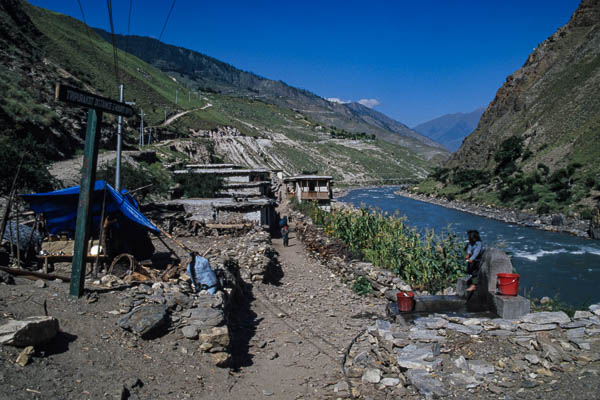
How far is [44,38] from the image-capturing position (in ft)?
203

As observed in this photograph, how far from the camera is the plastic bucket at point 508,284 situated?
270 inches

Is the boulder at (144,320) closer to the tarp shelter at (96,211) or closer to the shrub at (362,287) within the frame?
the tarp shelter at (96,211)

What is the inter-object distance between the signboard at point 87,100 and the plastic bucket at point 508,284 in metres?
7.48

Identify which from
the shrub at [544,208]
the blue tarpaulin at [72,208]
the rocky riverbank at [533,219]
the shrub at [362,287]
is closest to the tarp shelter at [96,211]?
the blue tarpaulin at [72,208]

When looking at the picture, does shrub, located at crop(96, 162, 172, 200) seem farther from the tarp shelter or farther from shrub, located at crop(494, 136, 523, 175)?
shrub, located at crop(494, 136, 523, 175)

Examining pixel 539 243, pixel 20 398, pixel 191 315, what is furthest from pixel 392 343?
pixel 539 243

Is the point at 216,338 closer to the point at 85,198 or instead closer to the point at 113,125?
the point at 85,198

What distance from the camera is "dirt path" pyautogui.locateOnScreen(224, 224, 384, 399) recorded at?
6.79 m

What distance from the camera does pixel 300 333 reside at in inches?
363

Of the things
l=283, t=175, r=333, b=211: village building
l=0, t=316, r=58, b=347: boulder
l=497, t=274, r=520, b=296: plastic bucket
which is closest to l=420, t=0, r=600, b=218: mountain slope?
l=283, t=175, r=333, b=211: village building

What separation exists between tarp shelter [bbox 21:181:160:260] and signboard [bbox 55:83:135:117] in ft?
12.9

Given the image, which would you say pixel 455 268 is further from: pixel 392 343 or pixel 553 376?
pixel 553 376

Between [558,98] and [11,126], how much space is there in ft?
218

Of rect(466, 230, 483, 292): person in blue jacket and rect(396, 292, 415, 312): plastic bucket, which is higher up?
rect(466, 230, 483, 292): person in blue jacket
